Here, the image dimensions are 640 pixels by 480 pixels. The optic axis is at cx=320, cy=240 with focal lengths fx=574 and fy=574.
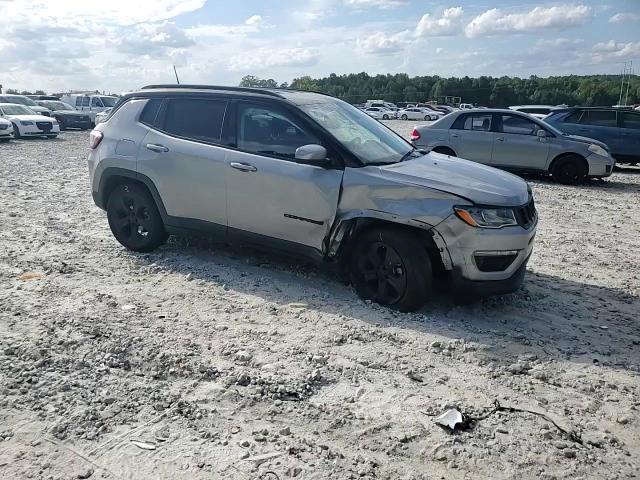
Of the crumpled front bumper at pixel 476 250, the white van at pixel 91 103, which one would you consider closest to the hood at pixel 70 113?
the white van at pixel 91 103

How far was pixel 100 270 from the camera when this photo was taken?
5949 mm

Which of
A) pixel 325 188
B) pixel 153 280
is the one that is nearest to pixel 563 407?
pixel 325 188

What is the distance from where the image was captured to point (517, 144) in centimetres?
1259

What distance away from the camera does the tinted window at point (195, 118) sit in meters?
5.77

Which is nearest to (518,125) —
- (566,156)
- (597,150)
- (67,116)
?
(566,156)

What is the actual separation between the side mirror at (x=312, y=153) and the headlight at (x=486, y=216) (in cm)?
123

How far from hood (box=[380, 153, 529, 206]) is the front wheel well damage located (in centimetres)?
38

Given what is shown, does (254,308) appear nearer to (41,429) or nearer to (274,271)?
(274,271)

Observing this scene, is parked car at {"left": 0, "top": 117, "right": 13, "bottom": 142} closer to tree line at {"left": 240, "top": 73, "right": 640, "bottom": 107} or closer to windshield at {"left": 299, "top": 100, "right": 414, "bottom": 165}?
windshield at {"left": 299, "top": 100, "right": 414, "bottom": 165}

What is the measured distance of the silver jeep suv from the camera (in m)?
4.62

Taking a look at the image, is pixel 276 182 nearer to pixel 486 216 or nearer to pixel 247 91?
pixel 247 91

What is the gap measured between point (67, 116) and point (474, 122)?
2396 cm

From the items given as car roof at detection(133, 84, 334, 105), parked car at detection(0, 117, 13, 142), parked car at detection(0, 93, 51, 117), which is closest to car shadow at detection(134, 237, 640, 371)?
car roof at detection(133, 84, 334, 105)

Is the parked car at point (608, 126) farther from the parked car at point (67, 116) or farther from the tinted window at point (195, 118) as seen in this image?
the parked car at point (67, 116)
